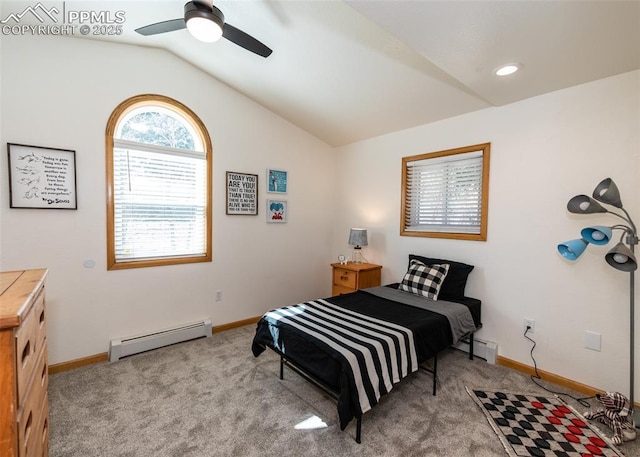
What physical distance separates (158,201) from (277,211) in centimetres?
145

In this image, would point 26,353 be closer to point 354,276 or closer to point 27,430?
point 27,430

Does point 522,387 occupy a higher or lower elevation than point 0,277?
lower

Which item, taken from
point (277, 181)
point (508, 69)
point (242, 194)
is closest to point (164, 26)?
point (242, 194)

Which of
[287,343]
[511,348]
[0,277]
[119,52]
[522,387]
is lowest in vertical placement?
[522,387]

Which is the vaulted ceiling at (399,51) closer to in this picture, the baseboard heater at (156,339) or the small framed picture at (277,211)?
the small framed picture at (277,211)

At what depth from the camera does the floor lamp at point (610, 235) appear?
1.92 metres

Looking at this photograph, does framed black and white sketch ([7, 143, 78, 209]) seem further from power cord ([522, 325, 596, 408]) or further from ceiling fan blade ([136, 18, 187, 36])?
power cord ([522, 325, 596, 408])

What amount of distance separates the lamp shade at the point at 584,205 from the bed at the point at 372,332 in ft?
3.36

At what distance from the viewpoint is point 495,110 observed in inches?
113

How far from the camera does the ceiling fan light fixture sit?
5.47 feet

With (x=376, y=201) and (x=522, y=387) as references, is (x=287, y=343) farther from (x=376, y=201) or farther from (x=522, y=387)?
(x=376, y=201)

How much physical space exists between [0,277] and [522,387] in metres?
3.53

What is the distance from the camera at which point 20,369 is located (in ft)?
3.03

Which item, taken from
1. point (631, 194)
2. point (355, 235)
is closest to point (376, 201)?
point (355, 235)
